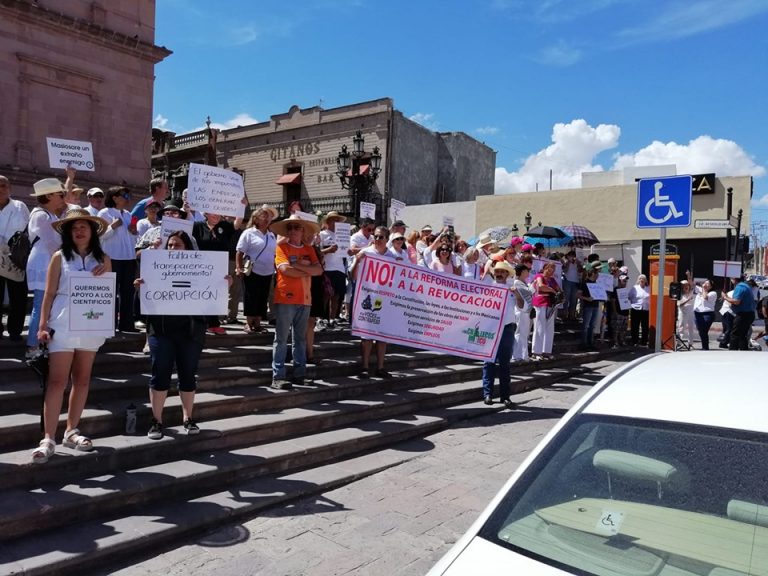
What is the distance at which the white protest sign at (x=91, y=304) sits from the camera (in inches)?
172

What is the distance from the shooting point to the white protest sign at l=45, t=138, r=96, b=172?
7137 millimetres

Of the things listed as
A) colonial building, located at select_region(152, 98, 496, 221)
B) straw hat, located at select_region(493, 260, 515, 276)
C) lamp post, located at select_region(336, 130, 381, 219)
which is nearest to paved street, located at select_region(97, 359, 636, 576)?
straw hat, located at select_region(493, 260, 515, 276)

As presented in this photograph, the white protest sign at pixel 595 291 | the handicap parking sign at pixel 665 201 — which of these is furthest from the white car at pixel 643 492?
the white protest sign at pixel 595 291

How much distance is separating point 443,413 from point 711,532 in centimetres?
548

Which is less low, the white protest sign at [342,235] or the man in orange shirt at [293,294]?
the white protest sign at [342,235]

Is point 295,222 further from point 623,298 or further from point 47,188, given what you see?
point 623,298

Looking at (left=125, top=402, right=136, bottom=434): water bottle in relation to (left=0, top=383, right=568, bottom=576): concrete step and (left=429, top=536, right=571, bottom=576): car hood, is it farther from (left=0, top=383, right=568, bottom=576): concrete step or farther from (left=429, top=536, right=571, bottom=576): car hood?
(left=429, top=536, right=571, bottom=576): car hood

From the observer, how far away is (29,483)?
4027 mm

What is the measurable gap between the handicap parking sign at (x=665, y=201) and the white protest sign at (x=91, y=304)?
6563 mm

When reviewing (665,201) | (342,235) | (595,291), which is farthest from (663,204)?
(595,291)

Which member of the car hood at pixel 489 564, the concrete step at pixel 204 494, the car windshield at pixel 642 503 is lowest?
the concrete step at pixel 204 494

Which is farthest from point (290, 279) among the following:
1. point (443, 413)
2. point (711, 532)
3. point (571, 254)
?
point (571, 254)

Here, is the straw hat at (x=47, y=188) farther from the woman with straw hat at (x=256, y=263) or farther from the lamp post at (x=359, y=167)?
the lamp post at (x=359, y=167)

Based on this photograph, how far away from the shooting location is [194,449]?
4969 mm
